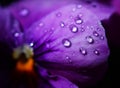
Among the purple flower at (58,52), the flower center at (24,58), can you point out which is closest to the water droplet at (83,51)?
the purple flower at (58,52)

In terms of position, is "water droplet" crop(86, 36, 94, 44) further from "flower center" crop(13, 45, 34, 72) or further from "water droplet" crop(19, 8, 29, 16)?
"water droplet" crop(19, 8, 29, 16)

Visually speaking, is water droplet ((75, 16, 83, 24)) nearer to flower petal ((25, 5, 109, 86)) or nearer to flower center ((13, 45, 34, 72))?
flower petal ((25, 5, 109, 86))

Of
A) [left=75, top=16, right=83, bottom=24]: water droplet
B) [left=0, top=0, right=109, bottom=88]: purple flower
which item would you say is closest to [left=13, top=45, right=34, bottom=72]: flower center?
[left=0, top=0, right=109, bottom=88]: purple flower

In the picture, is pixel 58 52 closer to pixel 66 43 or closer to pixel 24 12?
pixel 66 43

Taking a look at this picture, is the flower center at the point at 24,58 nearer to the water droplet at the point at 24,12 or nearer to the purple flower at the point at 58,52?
the purple flower at the point at 58,52

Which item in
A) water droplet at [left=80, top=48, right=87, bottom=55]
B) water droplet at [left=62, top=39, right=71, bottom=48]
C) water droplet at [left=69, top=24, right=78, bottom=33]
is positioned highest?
water droplet at [left=69, top=24, right=78, bottom=33]

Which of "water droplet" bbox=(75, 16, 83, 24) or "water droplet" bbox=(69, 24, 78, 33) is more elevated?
"water droplet" bbox=(75, 16, 83, 24)

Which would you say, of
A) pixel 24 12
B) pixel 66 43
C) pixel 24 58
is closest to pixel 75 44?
pixel 66 43

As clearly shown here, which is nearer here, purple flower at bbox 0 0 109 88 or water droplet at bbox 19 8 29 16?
purple flower at bbox 0 0 109 88
